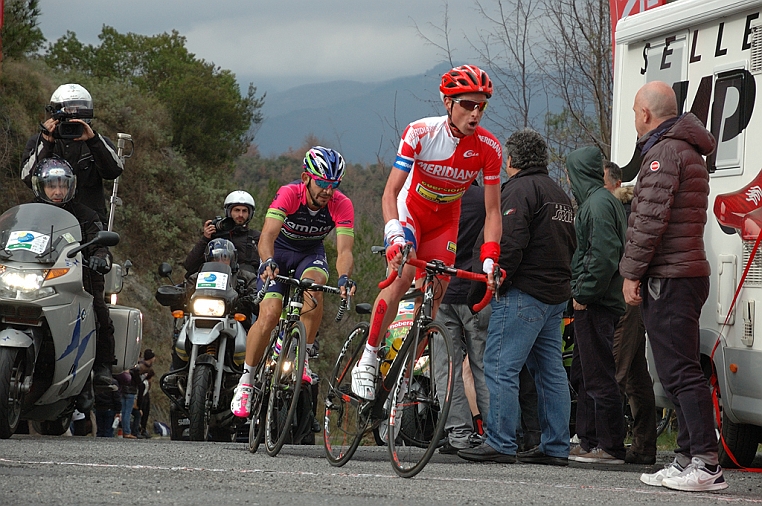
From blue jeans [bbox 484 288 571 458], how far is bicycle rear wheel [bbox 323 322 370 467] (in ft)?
4.07

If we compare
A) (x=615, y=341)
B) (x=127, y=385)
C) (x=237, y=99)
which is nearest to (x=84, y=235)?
(x=615, y=341)

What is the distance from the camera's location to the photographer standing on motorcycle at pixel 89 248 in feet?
31.9

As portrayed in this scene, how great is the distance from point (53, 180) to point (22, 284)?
52.2 inches

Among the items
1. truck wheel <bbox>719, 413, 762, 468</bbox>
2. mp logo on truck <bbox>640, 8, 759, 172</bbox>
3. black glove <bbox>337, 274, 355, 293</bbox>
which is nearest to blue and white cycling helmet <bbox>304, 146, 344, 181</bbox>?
black glove <bbox>337, 274, 355, 293</bbox>

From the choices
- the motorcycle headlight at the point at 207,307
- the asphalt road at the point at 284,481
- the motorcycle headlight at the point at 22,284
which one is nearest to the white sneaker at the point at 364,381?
the asphalt road at the point at 284,481

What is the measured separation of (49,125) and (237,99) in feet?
122

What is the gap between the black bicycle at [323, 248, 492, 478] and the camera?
6520 mm

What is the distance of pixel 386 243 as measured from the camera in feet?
21.8

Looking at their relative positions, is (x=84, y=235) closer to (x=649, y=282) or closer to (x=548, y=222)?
(x=548, y=222)

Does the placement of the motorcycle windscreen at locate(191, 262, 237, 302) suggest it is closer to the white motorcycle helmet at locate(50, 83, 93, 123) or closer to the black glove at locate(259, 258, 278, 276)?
the white motorcycle helmet at locate(50, 83, 93, 123)

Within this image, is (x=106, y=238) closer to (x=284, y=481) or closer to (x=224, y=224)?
(x=284, y=481)

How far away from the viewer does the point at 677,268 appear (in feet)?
22.6

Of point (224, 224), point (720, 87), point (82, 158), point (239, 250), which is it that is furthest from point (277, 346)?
point (224, 224)

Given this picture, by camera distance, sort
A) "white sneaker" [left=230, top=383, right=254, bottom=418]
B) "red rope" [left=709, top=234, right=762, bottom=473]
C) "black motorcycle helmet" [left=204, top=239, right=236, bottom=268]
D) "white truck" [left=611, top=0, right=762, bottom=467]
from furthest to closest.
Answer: "black motorcycle helmet" [left=204, top=239, right=236, bottom=268] < "white sneaker" [left=230, top=383, right=254, bottom=418] < "white truck" [left=611, top=0, right=762, bottom=467] < "red rope" [left=709, top=234, right=762, bottom=473]
